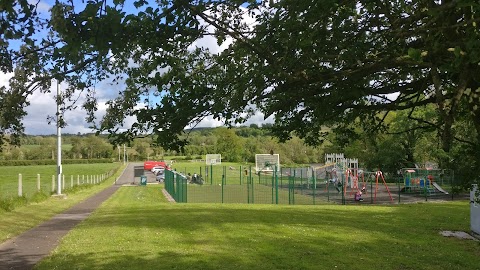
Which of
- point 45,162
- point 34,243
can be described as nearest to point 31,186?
point 34,243

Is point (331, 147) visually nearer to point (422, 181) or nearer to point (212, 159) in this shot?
point (422, 181)

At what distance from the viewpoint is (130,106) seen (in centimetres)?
520

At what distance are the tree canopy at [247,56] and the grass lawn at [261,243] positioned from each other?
13.7 feet

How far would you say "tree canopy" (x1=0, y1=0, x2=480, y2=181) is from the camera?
4035mm

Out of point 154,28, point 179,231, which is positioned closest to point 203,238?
point 179,231

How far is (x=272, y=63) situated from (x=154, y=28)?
1.36 m

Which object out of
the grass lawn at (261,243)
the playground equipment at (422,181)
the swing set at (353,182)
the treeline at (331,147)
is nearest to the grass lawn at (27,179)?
the treeline at (331,147)

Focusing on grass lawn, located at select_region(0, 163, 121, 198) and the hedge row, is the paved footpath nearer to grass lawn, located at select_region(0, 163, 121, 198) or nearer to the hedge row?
grass lawn, located at select_region(0, 163, 121, 198)

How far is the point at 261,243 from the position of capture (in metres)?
11.4

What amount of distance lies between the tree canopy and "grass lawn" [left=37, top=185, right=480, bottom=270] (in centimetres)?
417

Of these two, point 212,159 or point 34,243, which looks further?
point 212,159

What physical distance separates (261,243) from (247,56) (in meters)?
6.69

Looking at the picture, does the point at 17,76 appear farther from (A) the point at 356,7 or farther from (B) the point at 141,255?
(B) the point at 141,255

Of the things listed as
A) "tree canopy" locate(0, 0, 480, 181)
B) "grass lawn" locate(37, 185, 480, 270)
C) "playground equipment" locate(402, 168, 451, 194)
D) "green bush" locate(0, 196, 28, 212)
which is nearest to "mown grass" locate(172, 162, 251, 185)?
"playground equipment" locate(402, 168, 451, 194)
